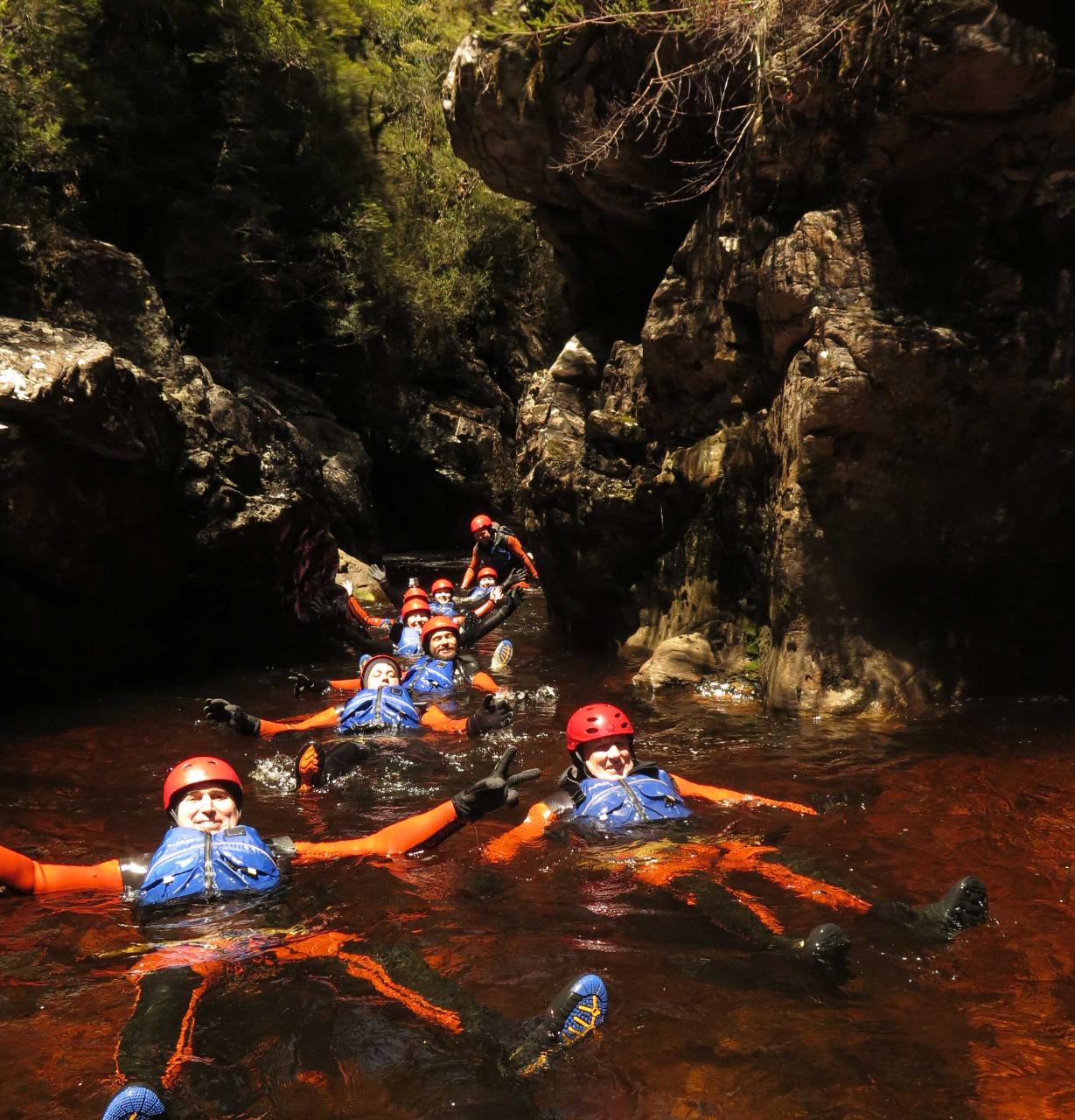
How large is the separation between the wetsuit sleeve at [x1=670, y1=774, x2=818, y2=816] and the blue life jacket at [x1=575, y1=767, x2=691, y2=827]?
10.5 inches

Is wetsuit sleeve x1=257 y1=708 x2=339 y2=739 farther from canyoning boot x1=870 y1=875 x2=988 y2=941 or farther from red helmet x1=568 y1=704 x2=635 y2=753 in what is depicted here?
canyoning boot x1=870 y1=875 x2=988 y2=941

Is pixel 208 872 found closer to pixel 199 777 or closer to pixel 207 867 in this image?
pixel 207 867

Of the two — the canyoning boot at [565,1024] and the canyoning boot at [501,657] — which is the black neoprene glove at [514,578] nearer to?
the canyoning boot at [501,657]

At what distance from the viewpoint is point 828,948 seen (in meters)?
3.51

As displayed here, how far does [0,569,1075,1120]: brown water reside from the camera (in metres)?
2.94

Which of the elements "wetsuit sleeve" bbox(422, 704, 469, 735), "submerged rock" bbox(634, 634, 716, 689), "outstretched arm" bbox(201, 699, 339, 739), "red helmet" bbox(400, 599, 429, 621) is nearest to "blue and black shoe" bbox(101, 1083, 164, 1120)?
"wetsuit sleeve" bbox(422, 704, 469, 735)

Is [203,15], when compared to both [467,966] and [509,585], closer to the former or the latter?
[509,585]

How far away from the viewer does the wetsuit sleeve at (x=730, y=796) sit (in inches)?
223

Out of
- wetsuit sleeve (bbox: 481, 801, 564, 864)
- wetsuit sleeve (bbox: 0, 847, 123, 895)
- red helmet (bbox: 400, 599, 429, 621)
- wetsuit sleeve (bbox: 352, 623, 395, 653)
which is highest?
wetsuit sleeve (bbox: 0, 847, 123, 895)

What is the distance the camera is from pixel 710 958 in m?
3.79

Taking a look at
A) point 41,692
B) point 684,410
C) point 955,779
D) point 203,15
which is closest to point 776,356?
point 684,410

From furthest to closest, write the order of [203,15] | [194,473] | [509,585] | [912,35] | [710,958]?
[203,15], [509,585], [194,473], [912,35], [710,958]

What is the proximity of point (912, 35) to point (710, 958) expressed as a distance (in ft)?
21.8

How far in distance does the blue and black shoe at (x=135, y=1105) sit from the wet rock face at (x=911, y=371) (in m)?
6.27
